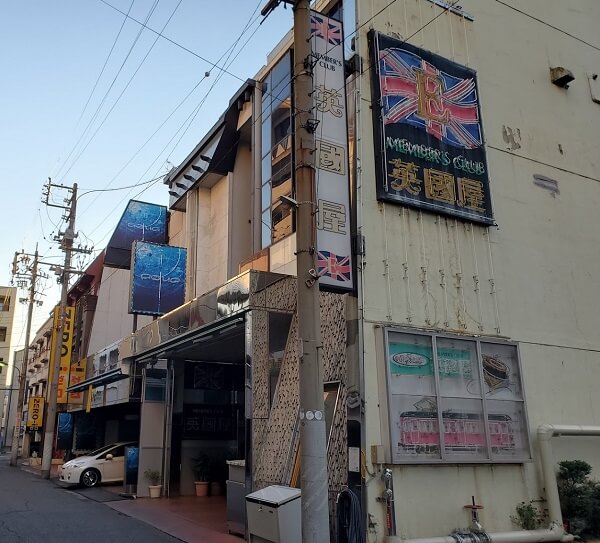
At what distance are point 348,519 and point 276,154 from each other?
32.3 ft

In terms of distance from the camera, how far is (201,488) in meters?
16.9

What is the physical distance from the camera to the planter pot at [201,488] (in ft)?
55.1

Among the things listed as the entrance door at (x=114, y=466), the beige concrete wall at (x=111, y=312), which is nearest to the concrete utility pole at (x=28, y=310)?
the beige concrete wall at (x=111, y=312)

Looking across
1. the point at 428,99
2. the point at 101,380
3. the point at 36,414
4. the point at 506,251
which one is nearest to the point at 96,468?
the point at 101,380

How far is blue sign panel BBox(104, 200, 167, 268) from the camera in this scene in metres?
25.1

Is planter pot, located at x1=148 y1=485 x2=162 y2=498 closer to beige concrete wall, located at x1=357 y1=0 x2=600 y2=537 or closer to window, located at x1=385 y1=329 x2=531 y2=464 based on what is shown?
beige concrete wall, located at x1=357 y1=0 x2=600 y2=537

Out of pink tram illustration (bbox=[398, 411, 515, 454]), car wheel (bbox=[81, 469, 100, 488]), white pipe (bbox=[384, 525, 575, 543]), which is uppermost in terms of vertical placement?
pink tram illustration (bbox=[398, 411, 515, 454])

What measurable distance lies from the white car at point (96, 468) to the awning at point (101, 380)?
103 inches

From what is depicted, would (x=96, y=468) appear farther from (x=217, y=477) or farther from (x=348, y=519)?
(x=348, y=519)

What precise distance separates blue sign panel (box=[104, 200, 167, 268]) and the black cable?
735 inches

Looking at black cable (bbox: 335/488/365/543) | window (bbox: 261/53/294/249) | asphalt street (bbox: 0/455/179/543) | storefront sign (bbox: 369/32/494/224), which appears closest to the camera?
black cable (bbox: 335/488/365/543)

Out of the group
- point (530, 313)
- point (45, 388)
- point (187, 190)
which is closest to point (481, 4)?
point (530, 313)

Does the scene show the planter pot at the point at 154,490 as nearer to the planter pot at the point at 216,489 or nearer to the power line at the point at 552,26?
the planter pot at the point at 216,489

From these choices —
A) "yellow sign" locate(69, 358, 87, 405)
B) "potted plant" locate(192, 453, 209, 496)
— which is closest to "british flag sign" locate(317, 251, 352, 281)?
"potted plant" locate(192, 453, 209, 496)
